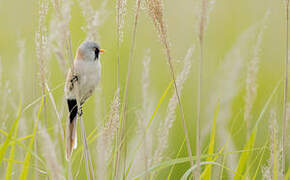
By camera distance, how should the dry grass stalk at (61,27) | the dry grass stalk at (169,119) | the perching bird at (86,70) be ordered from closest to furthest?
the dry grass stalk at (61,27)
the dry grass stalk at (169,119)
the perching bird at (86,70)

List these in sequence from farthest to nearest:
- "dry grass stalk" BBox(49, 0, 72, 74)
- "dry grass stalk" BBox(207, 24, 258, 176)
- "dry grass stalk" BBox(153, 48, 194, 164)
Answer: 1. "dry grass stalk" BBox(207, 24, 258, 176)
2. "dry grass stalk" BBox(153, 48, 194, 164)
3. "dry grass stalk" BBox(49, 0, 72, 74)

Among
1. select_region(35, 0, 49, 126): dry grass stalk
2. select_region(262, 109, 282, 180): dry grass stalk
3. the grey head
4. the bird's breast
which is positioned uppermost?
select_region(35, 0, 49, 126): dry grass stalk

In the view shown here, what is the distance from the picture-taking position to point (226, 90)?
169 centimetres

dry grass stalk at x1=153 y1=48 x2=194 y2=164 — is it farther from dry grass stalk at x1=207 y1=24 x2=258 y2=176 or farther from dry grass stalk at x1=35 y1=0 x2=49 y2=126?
dry grass stalk at x1=35 y1=0 x2=49 y2=126

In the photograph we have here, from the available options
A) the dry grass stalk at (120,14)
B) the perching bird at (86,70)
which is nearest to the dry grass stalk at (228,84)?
the dry grass stalk at (120,14)

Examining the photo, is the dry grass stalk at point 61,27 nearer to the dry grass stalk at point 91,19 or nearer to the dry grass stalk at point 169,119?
the dry grass stalk at point 91,19

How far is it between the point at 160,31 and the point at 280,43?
385 centimetres

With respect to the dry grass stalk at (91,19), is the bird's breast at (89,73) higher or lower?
lower

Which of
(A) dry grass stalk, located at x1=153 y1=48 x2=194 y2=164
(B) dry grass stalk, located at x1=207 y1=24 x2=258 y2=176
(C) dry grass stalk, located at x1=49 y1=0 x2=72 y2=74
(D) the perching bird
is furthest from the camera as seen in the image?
(D) the perching bird

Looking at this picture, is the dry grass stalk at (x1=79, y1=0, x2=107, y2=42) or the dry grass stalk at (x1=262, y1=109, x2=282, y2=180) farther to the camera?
the dry grass stalk at (x1=79, y1=0, x2=107, y2=42)

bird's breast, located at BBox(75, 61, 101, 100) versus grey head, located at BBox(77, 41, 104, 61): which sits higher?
grey head, located at BBox(77, 41, 104, 61)

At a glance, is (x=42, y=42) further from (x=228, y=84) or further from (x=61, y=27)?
(x=228, y=84)

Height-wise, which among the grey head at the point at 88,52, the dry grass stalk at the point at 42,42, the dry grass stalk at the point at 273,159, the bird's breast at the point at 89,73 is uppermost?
Result: the dry grass stalk at the point at 42,42

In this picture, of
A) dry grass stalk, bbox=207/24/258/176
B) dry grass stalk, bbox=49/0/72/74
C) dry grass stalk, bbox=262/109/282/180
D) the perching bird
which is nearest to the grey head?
the perching bird
